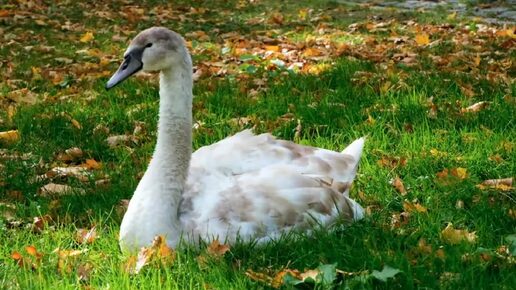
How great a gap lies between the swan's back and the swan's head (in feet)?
1.85

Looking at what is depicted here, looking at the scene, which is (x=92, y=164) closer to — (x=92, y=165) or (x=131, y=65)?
(x=92, y=165)

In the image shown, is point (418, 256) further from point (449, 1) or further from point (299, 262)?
point (449, 1)

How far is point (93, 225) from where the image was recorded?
12.7ft

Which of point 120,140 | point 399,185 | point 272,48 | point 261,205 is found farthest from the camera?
point 272,48

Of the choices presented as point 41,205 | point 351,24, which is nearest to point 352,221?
point 41,205

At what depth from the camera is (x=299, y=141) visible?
5148 mm

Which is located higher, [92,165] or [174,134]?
[174,134]

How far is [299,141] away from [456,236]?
1.86m

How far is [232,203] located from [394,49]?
5.08 meters

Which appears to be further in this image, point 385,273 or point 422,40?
point 422,40

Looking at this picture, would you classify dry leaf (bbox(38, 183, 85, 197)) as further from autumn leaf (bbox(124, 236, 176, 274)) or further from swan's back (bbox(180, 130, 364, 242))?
autumn leaf (bbox(124, 236, 176, 274))

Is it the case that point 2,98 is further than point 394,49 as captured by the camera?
No

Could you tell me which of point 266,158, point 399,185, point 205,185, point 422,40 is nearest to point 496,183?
point 399,185

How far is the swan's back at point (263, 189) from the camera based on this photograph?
3.52 meters
